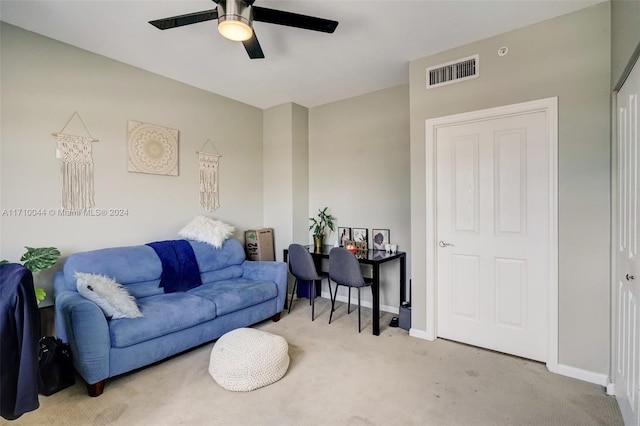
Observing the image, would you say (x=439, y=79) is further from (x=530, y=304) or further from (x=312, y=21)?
(x=530, y=304)

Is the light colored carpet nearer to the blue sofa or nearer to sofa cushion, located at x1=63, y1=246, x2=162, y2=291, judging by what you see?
the blue sofa

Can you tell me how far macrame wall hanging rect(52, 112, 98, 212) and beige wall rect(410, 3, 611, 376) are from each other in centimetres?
364

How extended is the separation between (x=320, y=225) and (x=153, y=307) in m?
2.32

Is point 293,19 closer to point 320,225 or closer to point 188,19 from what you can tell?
point 188,19

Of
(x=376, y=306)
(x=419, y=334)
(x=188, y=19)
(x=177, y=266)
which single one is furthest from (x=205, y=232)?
(x=419, y=334)

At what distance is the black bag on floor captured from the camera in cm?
199

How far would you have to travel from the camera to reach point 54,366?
2039 millimetres

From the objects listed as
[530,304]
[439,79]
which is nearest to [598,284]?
[530,304]

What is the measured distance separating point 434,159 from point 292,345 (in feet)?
7.07

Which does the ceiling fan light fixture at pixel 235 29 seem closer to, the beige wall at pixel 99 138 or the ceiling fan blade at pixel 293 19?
the ceiling fan blade at pixel 293 19

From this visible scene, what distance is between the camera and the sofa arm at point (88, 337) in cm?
202

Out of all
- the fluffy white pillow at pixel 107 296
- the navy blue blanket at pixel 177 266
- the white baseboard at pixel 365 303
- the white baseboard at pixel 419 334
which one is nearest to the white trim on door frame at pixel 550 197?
the white baseboard at pixel 419 334

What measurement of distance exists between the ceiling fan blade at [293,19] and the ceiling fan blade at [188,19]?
26 centimetres

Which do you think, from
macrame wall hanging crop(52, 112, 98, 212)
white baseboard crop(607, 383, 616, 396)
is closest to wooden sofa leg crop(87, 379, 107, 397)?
macrame wall hanging crop(52, 112, 98, 212)
